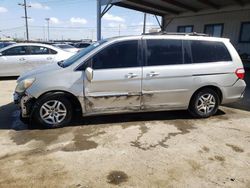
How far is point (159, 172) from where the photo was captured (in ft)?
10.1

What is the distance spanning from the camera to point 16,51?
952 cm

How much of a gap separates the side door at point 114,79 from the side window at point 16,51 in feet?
20.9

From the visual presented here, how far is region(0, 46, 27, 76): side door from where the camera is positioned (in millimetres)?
9305

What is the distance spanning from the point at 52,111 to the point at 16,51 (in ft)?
20.7

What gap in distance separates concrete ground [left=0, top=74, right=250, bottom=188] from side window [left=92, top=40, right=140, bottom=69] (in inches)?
47.1

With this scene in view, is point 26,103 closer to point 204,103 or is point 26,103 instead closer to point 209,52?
point 204,103

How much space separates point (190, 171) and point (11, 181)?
7.47 feet

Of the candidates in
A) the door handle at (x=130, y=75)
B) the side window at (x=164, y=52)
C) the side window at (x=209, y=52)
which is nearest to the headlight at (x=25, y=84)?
the door handle at (x=130, y=75)

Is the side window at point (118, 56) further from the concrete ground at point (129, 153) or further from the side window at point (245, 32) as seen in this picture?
the side window at point (245, 32)

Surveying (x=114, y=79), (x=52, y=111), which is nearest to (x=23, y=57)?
(x=52, y=111)

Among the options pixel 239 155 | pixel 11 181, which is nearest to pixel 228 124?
pixel 239 155

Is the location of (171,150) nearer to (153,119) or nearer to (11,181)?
(153,119)

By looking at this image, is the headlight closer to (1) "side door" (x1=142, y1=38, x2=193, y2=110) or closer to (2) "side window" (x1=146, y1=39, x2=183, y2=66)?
(1) "side door" (x1=142, y1=38, x2=193, y2=110)

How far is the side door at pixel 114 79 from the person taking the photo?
14.5 ft
